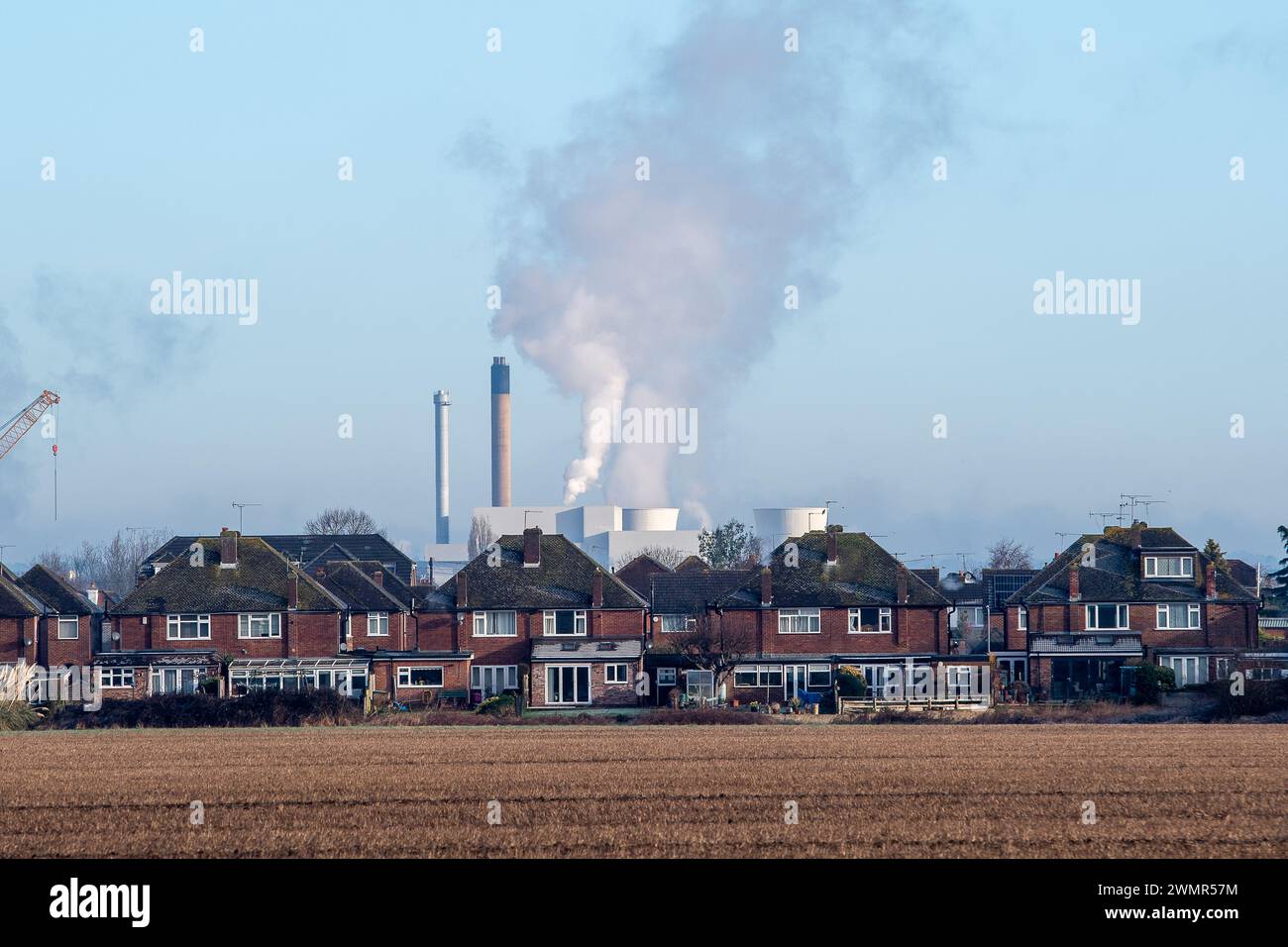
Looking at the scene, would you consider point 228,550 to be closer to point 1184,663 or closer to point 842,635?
point 842,635

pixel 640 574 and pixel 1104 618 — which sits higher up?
pixel 640 574

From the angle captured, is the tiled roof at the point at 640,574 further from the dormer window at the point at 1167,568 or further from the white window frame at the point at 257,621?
the dormer window at the point at 1167,568

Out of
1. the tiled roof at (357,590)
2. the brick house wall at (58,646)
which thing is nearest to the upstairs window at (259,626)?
the tiled roof at (357,590)

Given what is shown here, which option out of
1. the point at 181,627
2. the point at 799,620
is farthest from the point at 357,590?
the point at 799,620

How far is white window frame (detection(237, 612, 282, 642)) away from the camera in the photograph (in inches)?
3275

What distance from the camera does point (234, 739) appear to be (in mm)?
54062

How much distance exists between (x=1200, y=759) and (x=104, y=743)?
31884 mm

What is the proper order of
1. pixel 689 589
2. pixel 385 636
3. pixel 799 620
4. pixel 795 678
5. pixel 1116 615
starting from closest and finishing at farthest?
pixel 795 678, pixel 799 620, pixel 1116 615, pixel 385 636, pixel 689 589

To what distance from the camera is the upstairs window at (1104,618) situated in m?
85.6

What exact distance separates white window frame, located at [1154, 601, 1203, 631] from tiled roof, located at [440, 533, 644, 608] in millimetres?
25691

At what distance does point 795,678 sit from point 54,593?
3802 centimetres

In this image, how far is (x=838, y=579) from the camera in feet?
278
